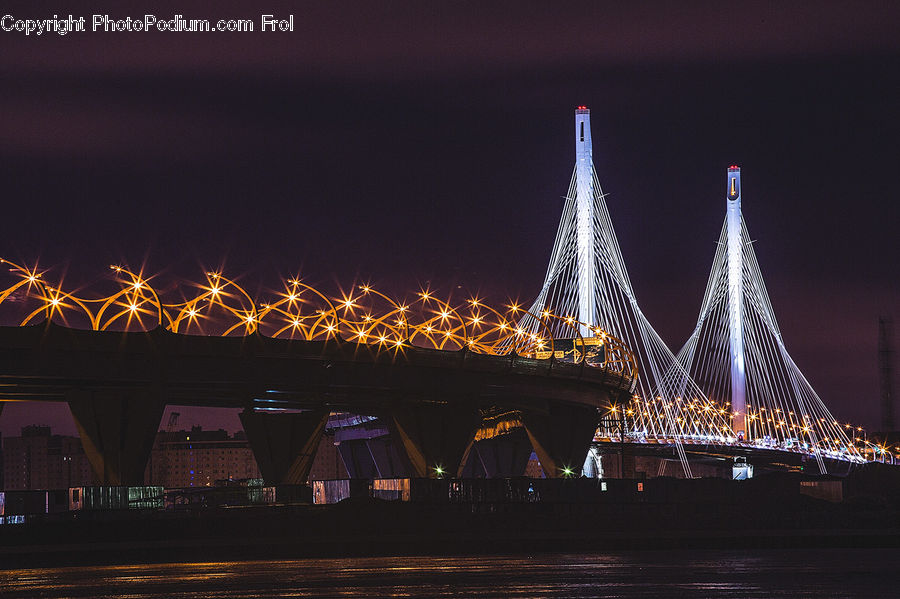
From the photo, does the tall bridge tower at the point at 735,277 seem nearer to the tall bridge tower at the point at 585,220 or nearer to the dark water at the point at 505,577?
the tall bridge tower at the point at 585,220

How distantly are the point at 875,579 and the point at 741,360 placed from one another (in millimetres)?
125230

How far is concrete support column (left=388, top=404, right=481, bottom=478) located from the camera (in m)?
84.1

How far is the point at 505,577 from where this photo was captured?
87.5 feet

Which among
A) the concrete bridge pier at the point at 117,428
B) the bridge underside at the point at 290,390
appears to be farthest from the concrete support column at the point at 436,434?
the concrete bridge pier at the point at 117,428

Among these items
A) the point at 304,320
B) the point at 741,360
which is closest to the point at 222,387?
the point at 304,320

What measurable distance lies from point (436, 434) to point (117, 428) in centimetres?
2493

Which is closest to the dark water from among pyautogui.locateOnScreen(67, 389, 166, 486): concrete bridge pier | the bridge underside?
the bridge underside

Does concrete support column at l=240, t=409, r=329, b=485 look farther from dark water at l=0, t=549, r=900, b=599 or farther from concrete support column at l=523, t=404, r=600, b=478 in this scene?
dark water at l=0, t=549, r=900, b=599

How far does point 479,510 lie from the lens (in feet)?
161

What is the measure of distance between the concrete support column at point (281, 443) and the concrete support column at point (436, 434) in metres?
6.38

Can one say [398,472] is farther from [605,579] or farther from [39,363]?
[605,579]

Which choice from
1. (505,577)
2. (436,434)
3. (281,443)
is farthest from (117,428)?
(505,577)

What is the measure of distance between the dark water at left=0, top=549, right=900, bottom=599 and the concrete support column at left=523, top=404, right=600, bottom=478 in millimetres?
61775

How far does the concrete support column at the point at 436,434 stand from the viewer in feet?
276
